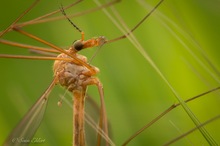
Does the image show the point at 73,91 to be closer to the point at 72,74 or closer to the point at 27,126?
the point at 72,74

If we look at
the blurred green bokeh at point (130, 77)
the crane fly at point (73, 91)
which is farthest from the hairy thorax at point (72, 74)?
the blurred green bokeh at point (130, 77)

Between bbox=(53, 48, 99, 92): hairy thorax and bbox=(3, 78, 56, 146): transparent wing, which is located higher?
bbox=(53, 48, 99, 92): hairy thorax

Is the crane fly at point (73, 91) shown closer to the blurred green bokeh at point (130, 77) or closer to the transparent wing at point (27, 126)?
the transparent wing at point (27, 126)

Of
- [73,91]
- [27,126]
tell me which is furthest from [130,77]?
[27,126]

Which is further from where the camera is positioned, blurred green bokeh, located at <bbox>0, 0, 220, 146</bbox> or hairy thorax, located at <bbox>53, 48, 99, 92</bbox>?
blurred green bokeh, located at <bbox>0, 0, 220, 146</bbox>

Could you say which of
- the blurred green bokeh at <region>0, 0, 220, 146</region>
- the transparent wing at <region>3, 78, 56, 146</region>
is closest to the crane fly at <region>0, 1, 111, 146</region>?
the transparent wing at <region>3, 78, 56, 146</region>

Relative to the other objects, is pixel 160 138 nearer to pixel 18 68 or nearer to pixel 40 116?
pixel 40 116

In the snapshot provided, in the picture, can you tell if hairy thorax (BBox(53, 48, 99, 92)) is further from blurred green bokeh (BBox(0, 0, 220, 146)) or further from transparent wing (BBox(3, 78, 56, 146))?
blurred green bokeh (BBox(0, 0, 220, 146))
